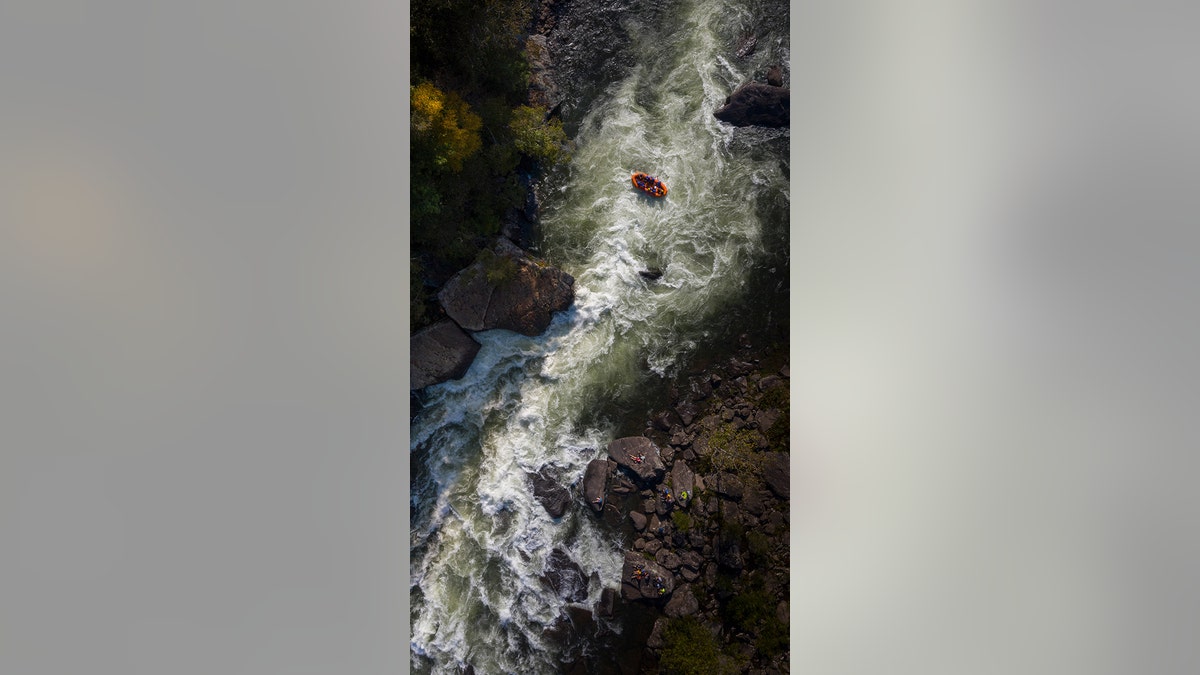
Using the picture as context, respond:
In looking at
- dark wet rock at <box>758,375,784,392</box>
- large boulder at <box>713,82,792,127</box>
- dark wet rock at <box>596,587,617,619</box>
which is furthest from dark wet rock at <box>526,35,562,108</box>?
dark wet rock at <box>596,587,617,619</box>

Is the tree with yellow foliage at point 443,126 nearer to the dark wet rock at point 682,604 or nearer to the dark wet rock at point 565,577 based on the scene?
the dark wet rock at point 565,577

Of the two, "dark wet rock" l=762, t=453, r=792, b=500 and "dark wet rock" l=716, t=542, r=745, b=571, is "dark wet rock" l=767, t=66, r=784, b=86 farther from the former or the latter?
"dark wet rock" l=716, t=542, r=745, b=571

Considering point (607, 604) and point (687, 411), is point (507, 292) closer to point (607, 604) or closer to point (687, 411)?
point (687, 411)

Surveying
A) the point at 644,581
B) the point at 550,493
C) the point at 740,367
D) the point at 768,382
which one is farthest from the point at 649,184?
the point at 644,581
